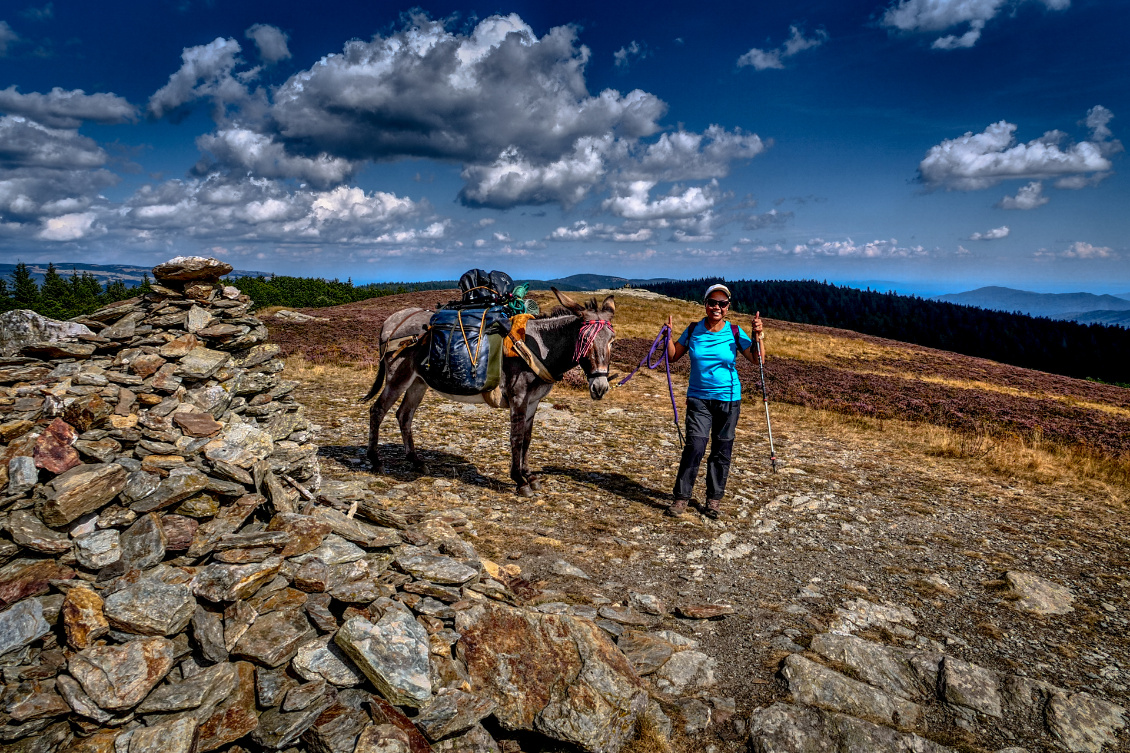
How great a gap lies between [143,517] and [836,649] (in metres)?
6.48

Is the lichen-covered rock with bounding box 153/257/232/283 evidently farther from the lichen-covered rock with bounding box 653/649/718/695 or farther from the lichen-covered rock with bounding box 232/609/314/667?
the lichen-covered rock with bounding box 653/649/718/695

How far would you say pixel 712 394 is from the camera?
819 cm

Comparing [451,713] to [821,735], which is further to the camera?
[821,735]

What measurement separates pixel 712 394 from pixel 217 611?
691 cm

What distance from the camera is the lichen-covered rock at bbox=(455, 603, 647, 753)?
3746 mm

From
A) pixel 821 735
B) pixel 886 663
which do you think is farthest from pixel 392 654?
pixel 886 663

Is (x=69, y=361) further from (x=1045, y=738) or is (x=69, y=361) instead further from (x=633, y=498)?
(x=1045, y=738)

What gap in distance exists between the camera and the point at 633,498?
30.2ft

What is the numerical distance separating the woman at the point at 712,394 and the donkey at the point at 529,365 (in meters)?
1.32

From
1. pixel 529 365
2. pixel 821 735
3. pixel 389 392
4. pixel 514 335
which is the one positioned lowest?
pixel 821 735

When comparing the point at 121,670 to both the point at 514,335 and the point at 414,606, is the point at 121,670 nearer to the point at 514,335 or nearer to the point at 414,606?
the point at 414,606

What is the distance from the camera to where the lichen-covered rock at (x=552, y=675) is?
3.75 metres

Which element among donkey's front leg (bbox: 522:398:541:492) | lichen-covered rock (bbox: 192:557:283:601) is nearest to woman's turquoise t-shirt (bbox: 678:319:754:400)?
donkey's front leg (bbox: 522:398:541:492)

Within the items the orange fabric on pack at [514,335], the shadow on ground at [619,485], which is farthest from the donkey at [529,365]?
the shadow on ground at [619,485]
